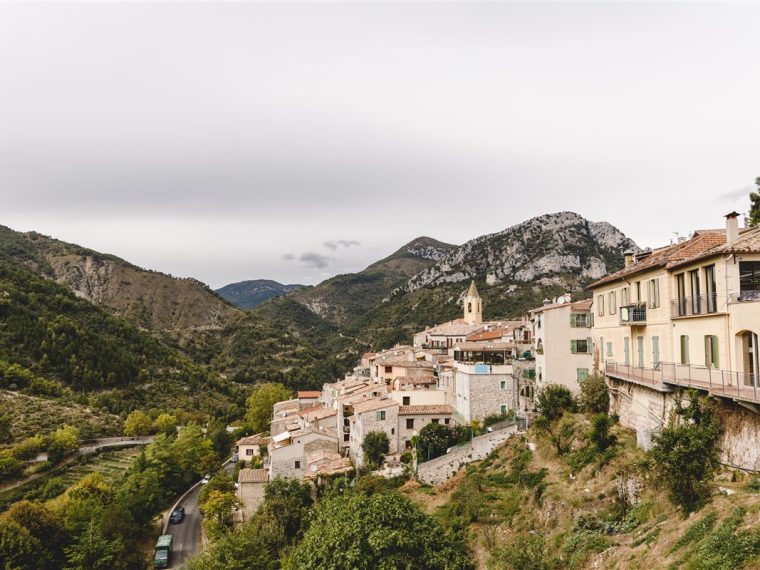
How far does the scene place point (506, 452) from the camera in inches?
1267

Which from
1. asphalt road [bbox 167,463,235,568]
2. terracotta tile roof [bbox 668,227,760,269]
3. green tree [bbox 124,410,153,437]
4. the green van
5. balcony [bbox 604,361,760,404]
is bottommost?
asphalt road [bbox 167,463,235,568]

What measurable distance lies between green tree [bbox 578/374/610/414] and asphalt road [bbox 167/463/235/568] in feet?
98.8

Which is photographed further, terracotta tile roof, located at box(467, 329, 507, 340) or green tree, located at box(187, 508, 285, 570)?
terracotta tile roof, located at box(467, 329, 507, 340)

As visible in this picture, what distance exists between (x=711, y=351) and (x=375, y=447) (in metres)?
25.0

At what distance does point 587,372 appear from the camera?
33.2 m

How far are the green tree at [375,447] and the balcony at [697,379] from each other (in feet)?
61.0

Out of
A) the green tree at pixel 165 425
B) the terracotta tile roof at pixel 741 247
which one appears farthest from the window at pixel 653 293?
the green tree at pixel 165 425

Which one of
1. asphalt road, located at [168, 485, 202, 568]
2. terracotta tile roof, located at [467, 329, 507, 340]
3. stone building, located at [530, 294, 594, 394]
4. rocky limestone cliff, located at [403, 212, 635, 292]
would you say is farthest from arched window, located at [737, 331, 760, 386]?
rocky limestone cliff, located at [403, 212, 635, 292]

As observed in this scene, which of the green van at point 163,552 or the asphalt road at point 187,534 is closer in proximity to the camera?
the green van at point 163,552

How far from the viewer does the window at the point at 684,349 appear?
1919cm

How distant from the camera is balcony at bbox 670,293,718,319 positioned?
1711 centimetres

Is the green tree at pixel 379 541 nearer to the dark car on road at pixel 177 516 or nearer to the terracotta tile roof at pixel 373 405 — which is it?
the terracotta tile roof at pixel 373 405

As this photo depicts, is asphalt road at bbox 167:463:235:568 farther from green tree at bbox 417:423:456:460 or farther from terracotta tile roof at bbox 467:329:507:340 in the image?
terracotta tile roof at bbox 467:329:507:340

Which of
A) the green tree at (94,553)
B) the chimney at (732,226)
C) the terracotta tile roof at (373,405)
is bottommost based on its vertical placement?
the green tree at (94,553)
